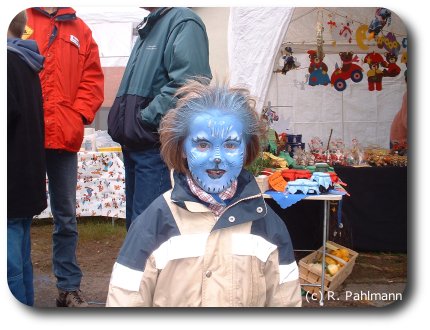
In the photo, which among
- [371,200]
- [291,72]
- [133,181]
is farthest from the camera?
[371,200]

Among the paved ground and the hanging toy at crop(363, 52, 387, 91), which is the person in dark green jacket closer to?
the paved ground

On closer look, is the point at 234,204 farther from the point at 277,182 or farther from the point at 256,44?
the point at 256,44

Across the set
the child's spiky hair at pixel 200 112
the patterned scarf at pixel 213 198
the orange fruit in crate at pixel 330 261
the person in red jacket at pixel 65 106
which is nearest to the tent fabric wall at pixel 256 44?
the child's spiky hair at pixel 200 112

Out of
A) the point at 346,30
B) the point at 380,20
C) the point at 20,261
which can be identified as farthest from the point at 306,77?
the point at 20,261

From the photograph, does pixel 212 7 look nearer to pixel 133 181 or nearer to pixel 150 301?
pixel 133 181

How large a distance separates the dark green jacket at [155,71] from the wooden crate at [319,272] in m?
0.81

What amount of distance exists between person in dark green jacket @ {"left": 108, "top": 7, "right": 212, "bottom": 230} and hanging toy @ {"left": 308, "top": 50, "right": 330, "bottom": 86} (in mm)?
448

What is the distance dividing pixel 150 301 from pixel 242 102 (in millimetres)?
577

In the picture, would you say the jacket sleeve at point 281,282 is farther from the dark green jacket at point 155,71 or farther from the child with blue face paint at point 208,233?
the dark green jacket at point 155,71

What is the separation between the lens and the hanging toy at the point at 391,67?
5.49ft

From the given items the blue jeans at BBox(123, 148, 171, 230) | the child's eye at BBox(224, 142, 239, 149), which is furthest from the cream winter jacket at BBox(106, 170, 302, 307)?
the blue jeans at BBox(123, 148, 171, 230)

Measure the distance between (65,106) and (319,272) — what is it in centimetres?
112

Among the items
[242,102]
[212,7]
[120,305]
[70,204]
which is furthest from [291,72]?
[120,305]
